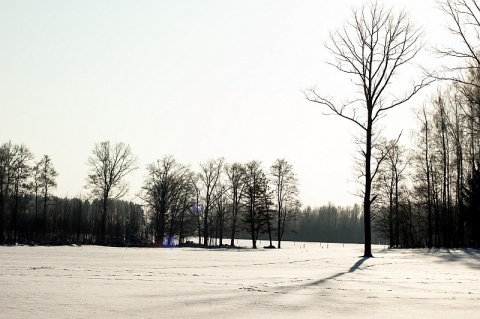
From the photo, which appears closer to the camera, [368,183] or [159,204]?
[368,183]

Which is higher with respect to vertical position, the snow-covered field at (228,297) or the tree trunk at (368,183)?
the tree trunk at (368,183)

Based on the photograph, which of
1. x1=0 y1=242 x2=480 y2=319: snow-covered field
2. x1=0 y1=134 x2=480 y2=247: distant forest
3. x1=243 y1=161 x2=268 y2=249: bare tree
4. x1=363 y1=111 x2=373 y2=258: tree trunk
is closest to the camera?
x1=0 y1=242 x2=480 y2=319: snow-covered field

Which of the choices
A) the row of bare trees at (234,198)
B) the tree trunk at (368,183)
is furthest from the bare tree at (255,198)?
the tree trunk at (368,183)

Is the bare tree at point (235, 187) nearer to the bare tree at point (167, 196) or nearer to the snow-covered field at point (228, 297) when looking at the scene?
the bare tree at point (167, 196)

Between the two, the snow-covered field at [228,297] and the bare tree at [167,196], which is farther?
the bare tree at [167,196]

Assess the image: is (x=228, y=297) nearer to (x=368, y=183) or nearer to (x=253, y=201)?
(x=368, y=183)

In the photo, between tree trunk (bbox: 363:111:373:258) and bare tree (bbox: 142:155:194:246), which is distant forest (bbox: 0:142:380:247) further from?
tree trunk (bbox: 363:111:373:258)

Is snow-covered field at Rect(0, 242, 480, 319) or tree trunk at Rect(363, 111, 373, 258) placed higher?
tree trunk at Rect(363, 111, 373, 258)

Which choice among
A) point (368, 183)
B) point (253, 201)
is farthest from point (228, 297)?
point (253, 201)

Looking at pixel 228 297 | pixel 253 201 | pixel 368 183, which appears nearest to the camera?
pixel 228 297

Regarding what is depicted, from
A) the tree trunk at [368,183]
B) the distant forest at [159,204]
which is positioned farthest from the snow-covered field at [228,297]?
the distant forest at [159,204]

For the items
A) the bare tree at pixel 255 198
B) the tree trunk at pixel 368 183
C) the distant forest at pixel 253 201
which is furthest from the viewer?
the bare tree at pixel 255 198

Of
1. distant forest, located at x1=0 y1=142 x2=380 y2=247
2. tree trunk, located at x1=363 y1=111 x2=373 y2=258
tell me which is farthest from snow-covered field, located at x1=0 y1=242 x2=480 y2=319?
distant forest, located at x1=0 y1=142 x2=380 y2=247

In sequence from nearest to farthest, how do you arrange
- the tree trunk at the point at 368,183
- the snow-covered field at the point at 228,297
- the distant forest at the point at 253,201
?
the snow-covered field at the point at 228,297
the tree trunk at the point at 368,183
the distant forest at the point at 253,201
